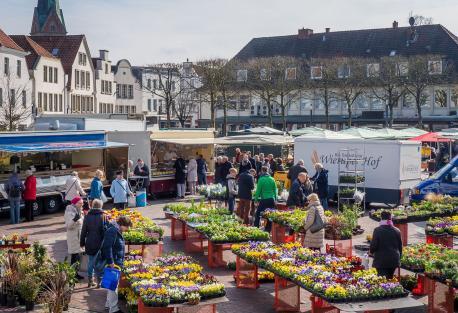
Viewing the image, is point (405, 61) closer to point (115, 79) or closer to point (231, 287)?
point (115, 79)

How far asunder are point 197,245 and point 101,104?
5242cm

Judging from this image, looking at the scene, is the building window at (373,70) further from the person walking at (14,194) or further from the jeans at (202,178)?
the person walking at (14,194)

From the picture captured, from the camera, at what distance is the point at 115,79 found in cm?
7288

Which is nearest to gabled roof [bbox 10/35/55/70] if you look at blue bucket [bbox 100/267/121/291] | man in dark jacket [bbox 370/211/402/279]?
blue bucket [bbox 100/267/121/291]

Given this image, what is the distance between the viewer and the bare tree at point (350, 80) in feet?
190

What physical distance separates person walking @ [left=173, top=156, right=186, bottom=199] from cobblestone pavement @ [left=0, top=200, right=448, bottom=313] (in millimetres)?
1024

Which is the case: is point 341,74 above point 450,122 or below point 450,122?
above

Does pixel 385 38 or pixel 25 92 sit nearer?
pixel 25 92

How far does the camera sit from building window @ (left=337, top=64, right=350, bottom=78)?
6050 cm

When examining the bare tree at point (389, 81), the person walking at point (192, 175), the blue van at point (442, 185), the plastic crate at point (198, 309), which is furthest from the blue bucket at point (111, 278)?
the bare tree at point (389, 81)

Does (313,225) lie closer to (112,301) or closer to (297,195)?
(297,195)

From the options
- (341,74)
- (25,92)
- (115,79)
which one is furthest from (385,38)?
(25,92)

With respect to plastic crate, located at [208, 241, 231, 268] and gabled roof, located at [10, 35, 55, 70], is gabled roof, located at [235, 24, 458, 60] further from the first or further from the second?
plastic crate, located at [208, 241, 231, 268]

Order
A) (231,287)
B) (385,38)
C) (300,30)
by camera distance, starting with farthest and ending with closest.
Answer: (300,30) → (385,38) → (231,287)
